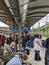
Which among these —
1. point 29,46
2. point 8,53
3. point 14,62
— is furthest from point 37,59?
point 14,62

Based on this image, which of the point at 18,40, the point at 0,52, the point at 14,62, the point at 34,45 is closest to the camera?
the point at 14,62

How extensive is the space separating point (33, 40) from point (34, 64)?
2320 millimetres

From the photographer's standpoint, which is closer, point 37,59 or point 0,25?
point 37,59

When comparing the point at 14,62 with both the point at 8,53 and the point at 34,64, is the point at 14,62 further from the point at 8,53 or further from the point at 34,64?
the point at 34,64

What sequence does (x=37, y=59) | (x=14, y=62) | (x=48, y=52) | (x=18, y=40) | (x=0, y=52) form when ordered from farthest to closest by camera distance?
(x=18, y=40), (x=37, y=59), (x=48, y=52), (x=0, y=52), (x=14, y=62)

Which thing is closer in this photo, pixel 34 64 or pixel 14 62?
pixel 14 62

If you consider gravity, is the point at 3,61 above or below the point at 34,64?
above

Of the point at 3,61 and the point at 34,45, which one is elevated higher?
the point at 3,61

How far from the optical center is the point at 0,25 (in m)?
16.3

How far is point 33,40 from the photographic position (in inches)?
559

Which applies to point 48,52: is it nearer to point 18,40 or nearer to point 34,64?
point 34,64

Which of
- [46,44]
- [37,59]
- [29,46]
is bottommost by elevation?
[37,59]

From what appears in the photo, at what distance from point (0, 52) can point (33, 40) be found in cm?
819

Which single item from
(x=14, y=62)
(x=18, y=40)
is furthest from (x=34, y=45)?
(x=14, y=62)
